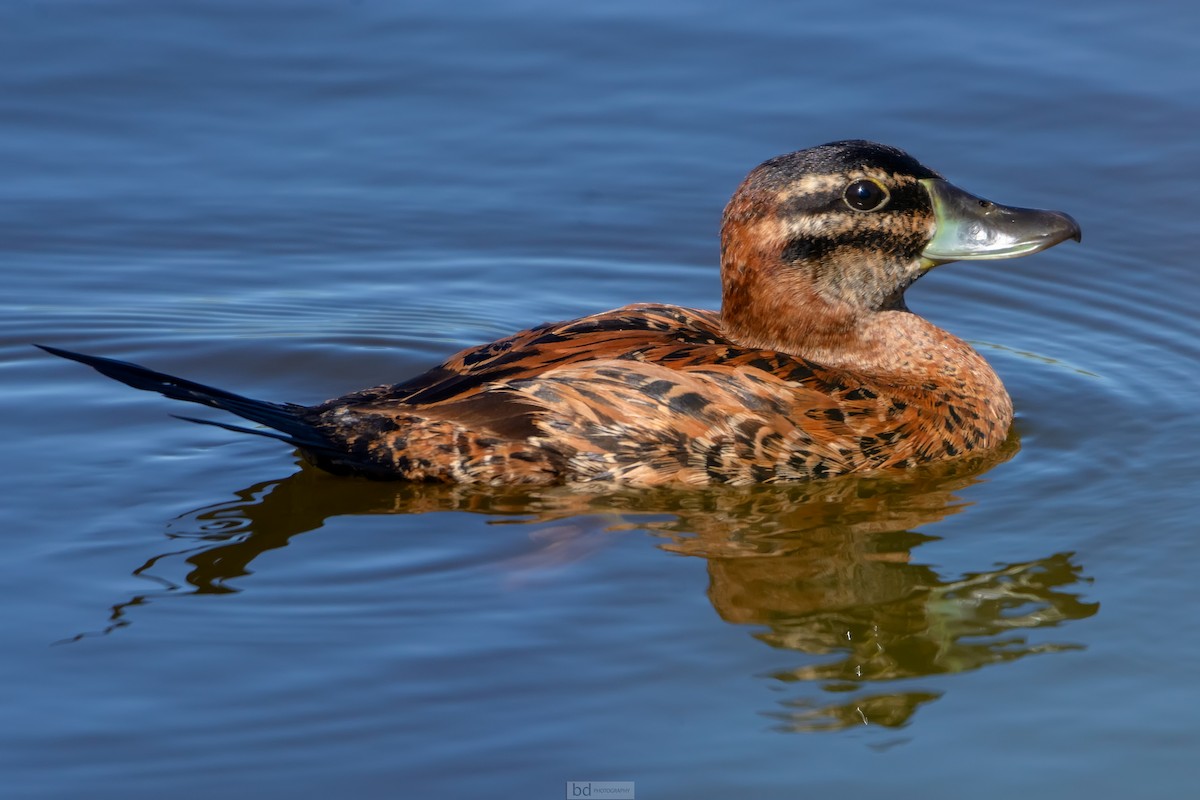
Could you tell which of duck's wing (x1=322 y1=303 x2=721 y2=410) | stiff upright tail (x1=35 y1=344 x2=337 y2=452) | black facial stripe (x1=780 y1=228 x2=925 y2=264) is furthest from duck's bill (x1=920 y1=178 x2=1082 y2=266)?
stiff upright tail (x1=35 y1=344 x2=337 y2=452)

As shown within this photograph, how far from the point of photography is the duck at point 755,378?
23.3ft

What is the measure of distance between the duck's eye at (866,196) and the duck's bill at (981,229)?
0.85 ft

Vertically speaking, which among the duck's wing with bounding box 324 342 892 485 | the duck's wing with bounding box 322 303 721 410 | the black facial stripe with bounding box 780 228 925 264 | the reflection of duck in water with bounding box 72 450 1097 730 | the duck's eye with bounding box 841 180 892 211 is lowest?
the reflection of duck in water with bounding box 72 450 1097 730

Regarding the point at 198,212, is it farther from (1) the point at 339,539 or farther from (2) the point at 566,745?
(2) the point at 566,745

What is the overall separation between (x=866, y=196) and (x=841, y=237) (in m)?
0.20

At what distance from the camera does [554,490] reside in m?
7.16

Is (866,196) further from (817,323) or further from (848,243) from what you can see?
(817,323)

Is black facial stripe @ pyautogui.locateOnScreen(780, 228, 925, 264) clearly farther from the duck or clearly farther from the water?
the water

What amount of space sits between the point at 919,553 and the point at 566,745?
6.68 ft

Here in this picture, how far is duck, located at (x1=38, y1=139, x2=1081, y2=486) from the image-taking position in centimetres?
710

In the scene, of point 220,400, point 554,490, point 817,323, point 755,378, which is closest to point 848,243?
point 817,323

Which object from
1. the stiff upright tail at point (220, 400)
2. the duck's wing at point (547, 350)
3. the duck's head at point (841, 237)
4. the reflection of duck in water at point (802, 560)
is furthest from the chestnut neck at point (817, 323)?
the stiff upright tail at point (220, 400)

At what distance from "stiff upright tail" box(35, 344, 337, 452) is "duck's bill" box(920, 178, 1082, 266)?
2.80 meters

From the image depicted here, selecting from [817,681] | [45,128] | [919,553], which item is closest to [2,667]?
[817,681]
